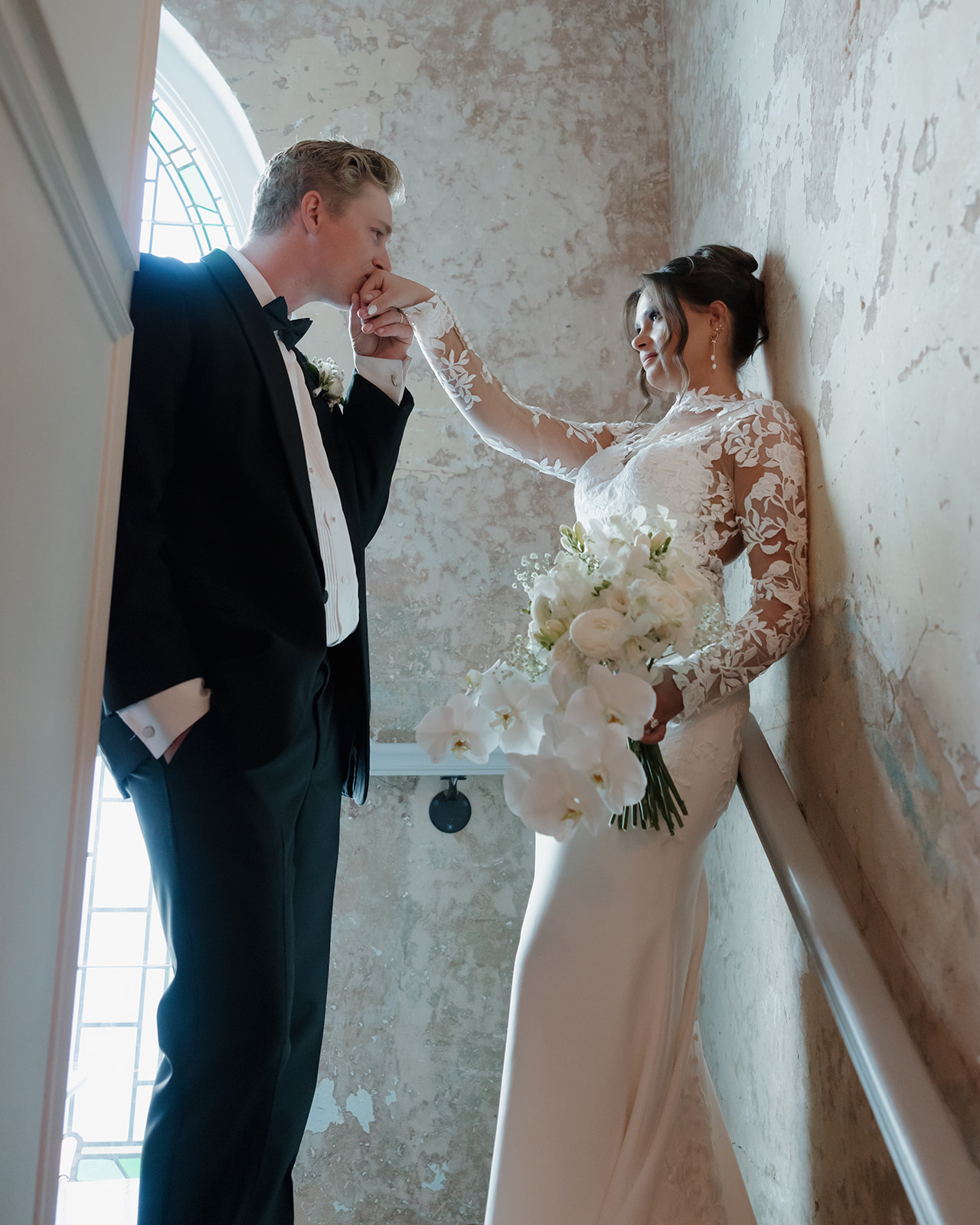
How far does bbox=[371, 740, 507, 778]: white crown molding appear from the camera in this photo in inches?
116

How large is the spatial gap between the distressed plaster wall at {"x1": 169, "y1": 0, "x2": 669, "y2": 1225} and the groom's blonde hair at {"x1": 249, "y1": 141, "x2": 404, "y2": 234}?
1.10 metres

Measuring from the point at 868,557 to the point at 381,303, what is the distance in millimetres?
1191

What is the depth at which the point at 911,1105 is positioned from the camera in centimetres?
127

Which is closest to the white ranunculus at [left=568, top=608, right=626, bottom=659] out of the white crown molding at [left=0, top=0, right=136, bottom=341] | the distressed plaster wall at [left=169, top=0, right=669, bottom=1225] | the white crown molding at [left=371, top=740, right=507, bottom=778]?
the white crown molding at [left=0, top=0, right=136, bottom=341]

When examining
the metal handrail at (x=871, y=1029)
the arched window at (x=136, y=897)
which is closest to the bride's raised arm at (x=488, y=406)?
the metal handrail at (x=871, y=1029)

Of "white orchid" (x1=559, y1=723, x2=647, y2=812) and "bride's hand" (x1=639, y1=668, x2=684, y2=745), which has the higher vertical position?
"bride's hand" (x1=639, y1=668, x2=684, y2=745)

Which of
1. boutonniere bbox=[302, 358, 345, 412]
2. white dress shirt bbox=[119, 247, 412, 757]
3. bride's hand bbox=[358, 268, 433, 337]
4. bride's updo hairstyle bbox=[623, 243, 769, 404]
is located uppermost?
bride's updo hairstyle bbox=[623, 243, 769, 404]

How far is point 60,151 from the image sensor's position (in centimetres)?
81

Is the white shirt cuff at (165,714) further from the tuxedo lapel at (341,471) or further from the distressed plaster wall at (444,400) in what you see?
the distressed plaster wall at (444,400)

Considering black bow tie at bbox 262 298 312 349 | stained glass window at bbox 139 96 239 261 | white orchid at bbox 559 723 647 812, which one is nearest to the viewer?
white orchid at bbox 559 723 647 812

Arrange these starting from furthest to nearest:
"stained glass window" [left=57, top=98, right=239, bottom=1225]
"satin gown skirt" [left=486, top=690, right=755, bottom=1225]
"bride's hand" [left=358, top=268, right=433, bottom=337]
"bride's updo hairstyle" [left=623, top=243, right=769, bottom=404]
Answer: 1. "stained glass window" [left=57, top=98, right=239, bottom=1225]
2. "bride's updo hairstyle" [left=623, top=243, right=769, bottom=404]
3. "bride's hand" [left=358, top=268, right=433, bottom=337]
4. "satin gown skirt" [left=486, top=690, right=755, bottom=1225]

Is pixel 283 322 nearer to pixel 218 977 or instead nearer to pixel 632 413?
pixel 218 977

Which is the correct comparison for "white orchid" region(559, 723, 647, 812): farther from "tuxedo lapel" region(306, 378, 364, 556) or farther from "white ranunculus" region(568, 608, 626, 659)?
"tuxedo lapel" region(306, 378, 364, 556)

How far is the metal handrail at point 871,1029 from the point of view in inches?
46.6
